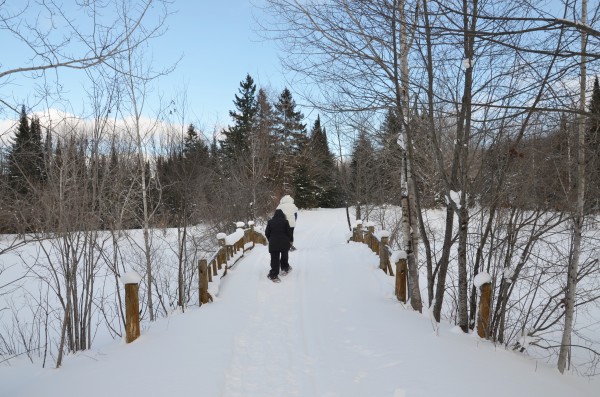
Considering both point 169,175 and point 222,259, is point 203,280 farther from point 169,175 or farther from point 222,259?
point 169,175

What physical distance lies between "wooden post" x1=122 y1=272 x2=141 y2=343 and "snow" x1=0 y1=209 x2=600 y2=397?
0.46 feet

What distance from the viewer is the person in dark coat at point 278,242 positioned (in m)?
8.83

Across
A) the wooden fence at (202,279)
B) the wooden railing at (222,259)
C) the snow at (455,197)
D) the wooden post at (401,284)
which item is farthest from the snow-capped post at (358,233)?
the snow at (455,197)

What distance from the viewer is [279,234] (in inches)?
360

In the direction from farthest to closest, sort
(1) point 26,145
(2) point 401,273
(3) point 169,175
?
(3) point 169,175 → (2) point 401,273 → (1) point 26,145

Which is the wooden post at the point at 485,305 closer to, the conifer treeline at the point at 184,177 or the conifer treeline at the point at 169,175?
the conifer treeline at the point at 184,177

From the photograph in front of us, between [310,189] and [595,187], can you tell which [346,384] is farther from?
[310,189]

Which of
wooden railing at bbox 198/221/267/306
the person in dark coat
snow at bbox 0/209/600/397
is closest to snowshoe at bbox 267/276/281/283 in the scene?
Answer: the person in dark coat

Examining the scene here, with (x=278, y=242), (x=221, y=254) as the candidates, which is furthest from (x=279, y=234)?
(x=221, y=254)

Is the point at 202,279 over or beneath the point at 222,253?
beneath

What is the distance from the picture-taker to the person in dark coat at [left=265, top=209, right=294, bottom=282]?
29.0 feet

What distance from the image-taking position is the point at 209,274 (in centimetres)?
794

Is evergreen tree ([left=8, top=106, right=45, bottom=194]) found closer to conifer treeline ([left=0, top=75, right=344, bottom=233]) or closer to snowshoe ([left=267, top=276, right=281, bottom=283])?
conifer treeline ([left=0, top=75, right=344, bottom=233])

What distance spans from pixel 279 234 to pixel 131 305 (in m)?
4.46
